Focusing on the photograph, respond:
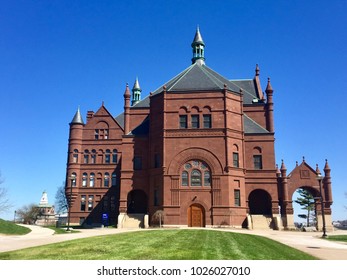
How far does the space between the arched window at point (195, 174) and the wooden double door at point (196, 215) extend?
2612 millimetres

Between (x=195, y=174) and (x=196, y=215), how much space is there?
480 centimetres

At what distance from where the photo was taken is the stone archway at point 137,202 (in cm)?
4866

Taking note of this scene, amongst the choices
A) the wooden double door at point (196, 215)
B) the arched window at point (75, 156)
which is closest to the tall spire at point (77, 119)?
the arched window at point (75, 156)

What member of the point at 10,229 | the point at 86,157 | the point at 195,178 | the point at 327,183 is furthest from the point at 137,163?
the point at 327,183

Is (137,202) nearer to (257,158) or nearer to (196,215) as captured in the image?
(196,215)

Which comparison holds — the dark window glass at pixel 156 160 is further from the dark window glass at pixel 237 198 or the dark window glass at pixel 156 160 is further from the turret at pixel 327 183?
the turret at pixel 327 183

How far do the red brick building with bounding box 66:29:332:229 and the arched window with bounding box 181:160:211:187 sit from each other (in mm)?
119

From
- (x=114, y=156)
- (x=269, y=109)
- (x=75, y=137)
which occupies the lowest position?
(x=114, y=156)

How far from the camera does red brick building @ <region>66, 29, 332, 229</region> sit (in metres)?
40.6

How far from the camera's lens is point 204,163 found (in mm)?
41594

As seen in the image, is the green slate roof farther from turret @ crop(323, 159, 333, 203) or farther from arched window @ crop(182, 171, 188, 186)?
turret @ crop(323, 159, 333, 203)
